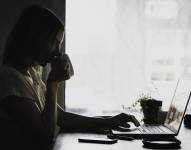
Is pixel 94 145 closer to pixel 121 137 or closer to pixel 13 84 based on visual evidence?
pixel 121 137

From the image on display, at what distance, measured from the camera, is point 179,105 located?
6.27 ft

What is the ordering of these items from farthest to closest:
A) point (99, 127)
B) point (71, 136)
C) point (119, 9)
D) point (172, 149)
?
point (119, 9), point (99, 127), point (71, 136), point (172, 149)

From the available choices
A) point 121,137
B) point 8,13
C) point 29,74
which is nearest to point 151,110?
point 121,137

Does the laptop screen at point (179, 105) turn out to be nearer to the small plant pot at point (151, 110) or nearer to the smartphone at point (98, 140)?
the small plant pot at point (151, 110)

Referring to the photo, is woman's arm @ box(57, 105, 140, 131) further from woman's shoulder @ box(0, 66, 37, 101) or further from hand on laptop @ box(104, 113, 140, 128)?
woman's shoulder @ box(0, 66, 37, 101)

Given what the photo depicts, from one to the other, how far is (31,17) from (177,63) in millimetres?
1305

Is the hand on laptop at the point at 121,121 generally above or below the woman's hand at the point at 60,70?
below

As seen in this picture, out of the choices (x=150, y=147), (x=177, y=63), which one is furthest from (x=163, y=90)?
(x=150, y=147)

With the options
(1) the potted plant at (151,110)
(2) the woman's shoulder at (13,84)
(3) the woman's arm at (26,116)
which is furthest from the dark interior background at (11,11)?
(1) the potted plant at (151,110)

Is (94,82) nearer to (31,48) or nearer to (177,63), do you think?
(177,63)

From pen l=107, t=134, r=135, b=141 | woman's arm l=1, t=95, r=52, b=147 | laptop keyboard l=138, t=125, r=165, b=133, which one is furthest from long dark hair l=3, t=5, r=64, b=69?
laptop keyboard l=138, t=125, r=165, b=133

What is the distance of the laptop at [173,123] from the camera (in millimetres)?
1643

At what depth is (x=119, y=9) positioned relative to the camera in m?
2.48

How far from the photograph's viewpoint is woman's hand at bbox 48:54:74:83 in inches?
60.2
